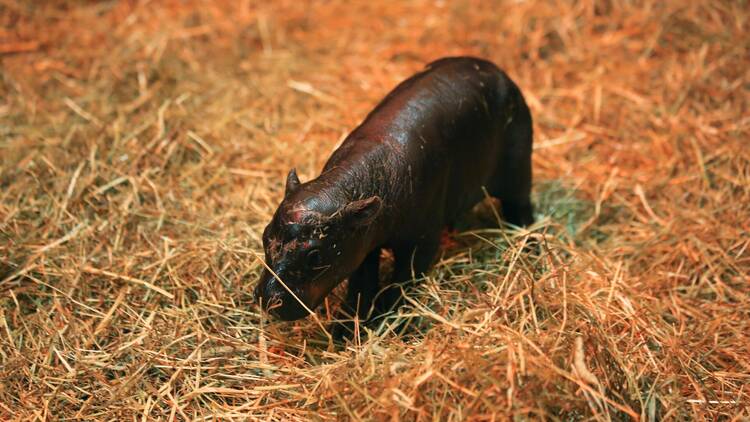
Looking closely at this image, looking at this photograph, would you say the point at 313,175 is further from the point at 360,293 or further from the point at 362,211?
the point at 362,211

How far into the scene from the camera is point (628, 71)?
20.1 feet

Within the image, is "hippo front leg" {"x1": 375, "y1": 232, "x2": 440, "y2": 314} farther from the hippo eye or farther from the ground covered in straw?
the hippo eye

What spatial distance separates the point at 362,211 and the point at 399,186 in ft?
1.08

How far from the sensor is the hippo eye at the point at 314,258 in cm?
333

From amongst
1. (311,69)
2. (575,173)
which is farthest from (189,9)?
(575,173)

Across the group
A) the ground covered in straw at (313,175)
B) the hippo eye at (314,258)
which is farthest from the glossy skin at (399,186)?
the ground covered in straw at (313,175)

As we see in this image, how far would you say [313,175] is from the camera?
4773mm

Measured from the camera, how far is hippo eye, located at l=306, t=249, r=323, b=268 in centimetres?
333

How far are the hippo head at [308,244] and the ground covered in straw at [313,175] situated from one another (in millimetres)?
313

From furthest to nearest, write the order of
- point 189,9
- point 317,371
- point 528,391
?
point 189,9 < point 317,371 < point 528,391

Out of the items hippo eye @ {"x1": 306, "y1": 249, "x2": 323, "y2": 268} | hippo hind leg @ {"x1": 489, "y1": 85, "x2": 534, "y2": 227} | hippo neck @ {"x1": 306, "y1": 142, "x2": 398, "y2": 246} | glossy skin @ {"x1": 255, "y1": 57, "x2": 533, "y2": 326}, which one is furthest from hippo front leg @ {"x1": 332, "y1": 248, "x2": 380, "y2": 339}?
hippo hind leg @ {"x1": 489, "y1": 85, "x2": 534, "y2": 227}

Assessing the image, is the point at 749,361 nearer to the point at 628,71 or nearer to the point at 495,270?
the point at 495,270

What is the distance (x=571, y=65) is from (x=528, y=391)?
3959 millimetres

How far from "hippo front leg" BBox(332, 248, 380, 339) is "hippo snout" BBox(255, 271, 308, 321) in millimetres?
410
